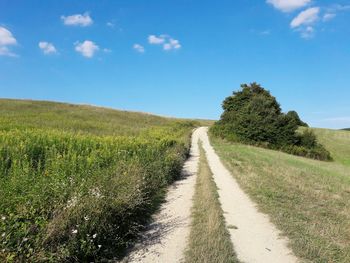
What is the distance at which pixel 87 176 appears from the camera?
31.0ft

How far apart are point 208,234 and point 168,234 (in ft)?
3.12

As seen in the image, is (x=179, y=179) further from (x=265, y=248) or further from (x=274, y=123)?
(x=274, y=123)

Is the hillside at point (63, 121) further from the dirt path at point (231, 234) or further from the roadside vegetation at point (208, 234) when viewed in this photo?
the roadside vegetation at point (208, 234)

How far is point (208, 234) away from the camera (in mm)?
8242

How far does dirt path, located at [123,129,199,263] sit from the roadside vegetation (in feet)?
0.62

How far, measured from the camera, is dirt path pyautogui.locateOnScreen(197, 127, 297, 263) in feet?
24.0

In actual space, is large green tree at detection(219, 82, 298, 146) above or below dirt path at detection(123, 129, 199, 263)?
above

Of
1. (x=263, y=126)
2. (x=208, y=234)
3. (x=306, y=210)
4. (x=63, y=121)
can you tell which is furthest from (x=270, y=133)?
(x=208, y=234)

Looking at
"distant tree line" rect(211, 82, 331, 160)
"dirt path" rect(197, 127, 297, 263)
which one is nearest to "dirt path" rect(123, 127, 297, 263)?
"dirt path" rect(197, 127, 297, 263)

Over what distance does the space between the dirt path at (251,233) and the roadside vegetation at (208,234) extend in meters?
0.21

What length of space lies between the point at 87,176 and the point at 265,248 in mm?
4484

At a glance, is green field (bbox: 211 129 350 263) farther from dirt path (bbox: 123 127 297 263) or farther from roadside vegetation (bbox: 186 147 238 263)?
roadside vegetation (bbox: 186 147 238 263)

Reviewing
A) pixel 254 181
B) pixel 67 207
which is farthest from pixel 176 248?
pixel 254 181

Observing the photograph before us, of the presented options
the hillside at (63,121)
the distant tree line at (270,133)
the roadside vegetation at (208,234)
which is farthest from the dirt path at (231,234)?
the distant tree line at (270,133)
